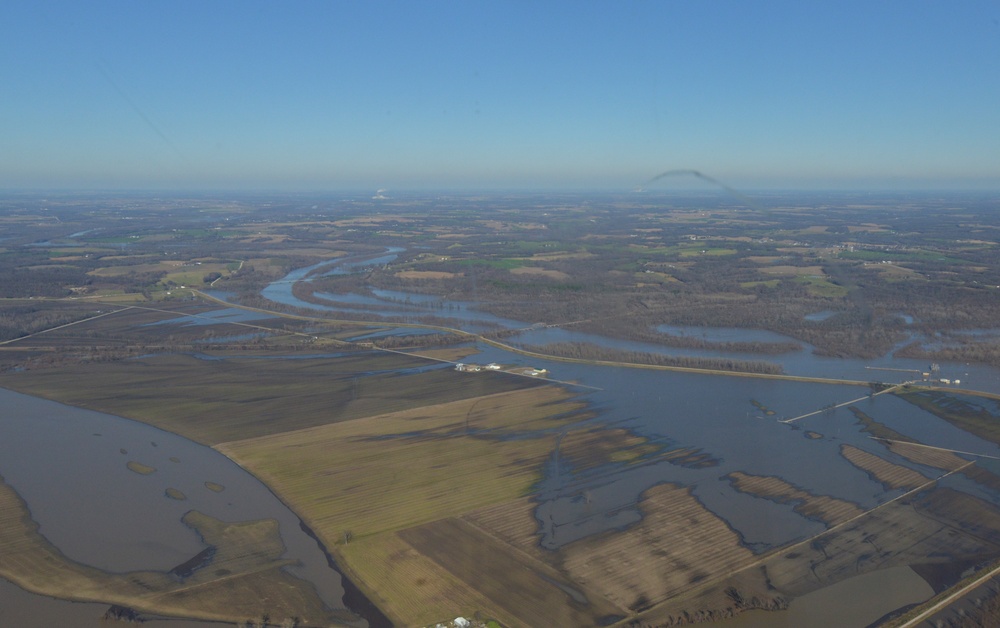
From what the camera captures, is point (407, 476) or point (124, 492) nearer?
point (124, 492)

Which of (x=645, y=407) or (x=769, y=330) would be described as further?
(x=769, y=330)

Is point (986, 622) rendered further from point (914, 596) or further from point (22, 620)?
point (22, 620)

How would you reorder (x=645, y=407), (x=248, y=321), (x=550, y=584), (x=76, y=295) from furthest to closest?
(x=76, y=295) < (x=248, y=321) < (x=645, y=407) < (x=550, y=584)

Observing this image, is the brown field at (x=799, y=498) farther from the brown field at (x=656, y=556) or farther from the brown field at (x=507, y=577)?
the brown field at (x=507, y=577)

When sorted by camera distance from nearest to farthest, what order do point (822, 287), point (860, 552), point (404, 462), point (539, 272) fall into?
point (860, 552)
point (404, 462)
point (822, 287)
point (539, 272)

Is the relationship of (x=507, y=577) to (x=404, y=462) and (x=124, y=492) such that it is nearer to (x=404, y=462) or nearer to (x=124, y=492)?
(x=404, y=462)

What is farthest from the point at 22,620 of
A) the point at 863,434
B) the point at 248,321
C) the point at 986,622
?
the point at 248,321

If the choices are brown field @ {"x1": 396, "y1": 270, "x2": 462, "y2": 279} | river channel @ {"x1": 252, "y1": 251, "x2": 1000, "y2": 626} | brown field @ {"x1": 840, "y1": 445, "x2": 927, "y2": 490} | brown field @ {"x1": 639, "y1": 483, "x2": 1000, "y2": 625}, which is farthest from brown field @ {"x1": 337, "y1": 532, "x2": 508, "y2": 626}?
brown field @ {"x1": 396, "y1": 270, "x2": 462, "y2": 279}

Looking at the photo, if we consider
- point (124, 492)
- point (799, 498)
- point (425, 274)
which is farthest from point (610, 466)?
point (425, 274)
